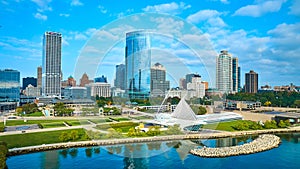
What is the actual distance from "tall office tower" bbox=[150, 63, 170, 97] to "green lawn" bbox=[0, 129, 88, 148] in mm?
4510

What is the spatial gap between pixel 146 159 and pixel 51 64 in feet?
102

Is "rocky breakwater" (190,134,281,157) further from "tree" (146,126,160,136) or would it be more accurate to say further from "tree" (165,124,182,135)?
"tree" (146,126,160,136)

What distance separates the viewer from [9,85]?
25.7 meters

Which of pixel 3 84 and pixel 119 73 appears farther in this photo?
pixel 3 84

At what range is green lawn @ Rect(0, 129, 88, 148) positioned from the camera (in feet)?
25.5

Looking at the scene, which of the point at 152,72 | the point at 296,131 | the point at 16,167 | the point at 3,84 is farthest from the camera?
the point at 3,84

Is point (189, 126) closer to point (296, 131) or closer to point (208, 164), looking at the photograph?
point (208, 164)

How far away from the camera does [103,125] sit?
5.24 metres

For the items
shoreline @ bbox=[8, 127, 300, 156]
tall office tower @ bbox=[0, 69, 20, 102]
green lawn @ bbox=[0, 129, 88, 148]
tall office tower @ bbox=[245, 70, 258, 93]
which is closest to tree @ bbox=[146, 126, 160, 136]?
shoreline @ bbox=[8, 127, 300, 156]

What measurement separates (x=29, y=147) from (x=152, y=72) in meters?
6.94

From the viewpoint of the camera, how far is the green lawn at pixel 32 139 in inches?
306

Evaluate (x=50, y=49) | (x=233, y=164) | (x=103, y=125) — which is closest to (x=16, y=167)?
(x=103, y=125)

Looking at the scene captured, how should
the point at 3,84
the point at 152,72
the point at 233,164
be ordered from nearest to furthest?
the point at 233,164
the point at 152,72
the point at 3,84

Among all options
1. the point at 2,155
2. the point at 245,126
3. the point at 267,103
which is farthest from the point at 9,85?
the point at 267,103
